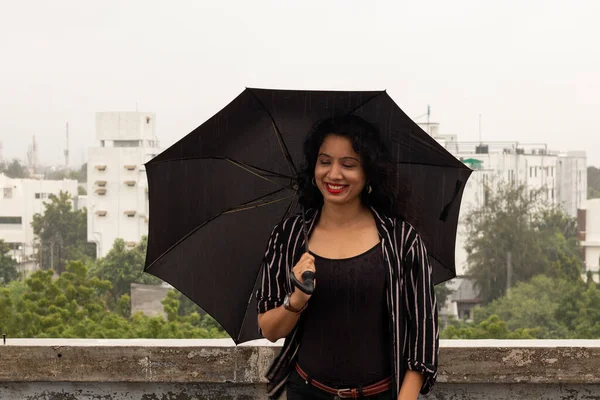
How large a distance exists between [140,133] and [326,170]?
7517 centimetres

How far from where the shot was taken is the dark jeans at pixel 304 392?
203cm

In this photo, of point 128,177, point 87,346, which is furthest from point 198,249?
point 128,177

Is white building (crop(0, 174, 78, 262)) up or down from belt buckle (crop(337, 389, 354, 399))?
down

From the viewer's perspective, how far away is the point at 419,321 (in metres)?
2.01

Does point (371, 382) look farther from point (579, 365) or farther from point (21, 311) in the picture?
point (21, 311)

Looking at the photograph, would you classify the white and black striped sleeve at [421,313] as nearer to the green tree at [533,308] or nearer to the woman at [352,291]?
the woman at [352,291]

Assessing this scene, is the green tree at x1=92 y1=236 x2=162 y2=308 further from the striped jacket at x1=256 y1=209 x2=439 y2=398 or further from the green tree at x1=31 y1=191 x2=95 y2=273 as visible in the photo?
the striped jacket at x1=256 y1=209 x2=439 y2=398

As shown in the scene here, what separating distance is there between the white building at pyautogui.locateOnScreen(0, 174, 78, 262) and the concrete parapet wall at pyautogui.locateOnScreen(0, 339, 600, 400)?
75.3 m

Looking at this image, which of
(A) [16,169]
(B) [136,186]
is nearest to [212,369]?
(B) [136,186]

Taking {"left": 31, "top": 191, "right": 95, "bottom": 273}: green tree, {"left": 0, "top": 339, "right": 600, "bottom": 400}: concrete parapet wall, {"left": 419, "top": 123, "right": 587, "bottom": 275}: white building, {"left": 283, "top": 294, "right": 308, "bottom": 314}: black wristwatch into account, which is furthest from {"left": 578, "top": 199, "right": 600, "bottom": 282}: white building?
{"left": 283, "top": 294, "right": 308, "bottom": 314}: black wristwatch

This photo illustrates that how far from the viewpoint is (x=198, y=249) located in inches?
95.8

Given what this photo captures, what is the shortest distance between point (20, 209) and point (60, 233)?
5157 millimetres

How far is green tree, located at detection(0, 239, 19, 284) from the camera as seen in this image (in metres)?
66.4

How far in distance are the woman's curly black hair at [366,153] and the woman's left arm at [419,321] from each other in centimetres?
18
